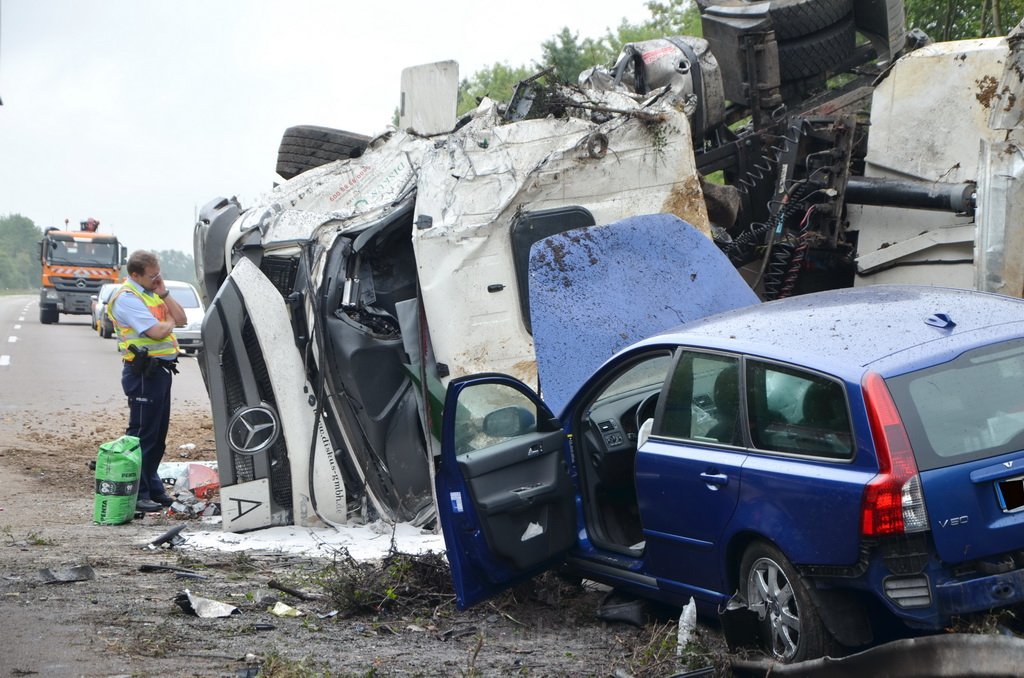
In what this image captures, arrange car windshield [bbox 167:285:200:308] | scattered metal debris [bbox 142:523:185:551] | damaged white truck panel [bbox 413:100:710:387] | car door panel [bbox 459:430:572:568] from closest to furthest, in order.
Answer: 1. car door panel [bbox 459:430:572:568]
2. scattered metal debris [bbox 142:523:185:551]
3. damaged white truck panel [bbox 413:100:710:387]
4. car windshield [bbox 167:285:200:308]

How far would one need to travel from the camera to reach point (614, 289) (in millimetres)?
6672

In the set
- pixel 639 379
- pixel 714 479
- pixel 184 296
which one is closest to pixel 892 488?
pixel 714 479

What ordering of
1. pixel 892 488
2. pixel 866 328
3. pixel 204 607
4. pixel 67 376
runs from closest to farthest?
pixel 892 488, pixel 866 328, pixel 204 607, pixel 67 376

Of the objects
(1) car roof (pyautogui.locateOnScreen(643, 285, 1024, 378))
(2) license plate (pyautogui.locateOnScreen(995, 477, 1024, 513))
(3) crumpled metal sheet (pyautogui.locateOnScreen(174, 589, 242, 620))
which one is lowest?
(3) crumpled metal sheet (pyautogui.locateOnScreen(174, 589, 242, 620))

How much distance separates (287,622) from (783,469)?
8.00 feet

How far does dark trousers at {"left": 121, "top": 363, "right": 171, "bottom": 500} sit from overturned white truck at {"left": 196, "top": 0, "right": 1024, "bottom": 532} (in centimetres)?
77

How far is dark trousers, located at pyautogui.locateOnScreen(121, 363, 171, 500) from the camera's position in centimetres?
829

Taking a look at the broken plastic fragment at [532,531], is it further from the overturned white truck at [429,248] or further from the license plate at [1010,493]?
the license plate at [1010,493]

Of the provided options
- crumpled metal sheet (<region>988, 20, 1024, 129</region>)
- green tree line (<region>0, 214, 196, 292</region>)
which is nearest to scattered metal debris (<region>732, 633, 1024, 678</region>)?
crumpled metal sheet (<region>988, 20, 1024, 129</region>)

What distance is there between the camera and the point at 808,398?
4.05 m

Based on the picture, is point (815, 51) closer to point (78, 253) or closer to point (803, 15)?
point (803, 15)

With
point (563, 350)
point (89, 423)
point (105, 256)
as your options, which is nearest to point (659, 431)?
point (563, 350)

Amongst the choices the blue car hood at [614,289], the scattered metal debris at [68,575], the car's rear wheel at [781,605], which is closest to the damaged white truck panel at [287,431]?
the scattered metal debris at [68,575]

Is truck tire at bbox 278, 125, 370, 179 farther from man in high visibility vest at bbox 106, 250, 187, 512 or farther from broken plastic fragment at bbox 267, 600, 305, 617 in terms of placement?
broken plastic fragment at bbox 267, 600, 305, 617
